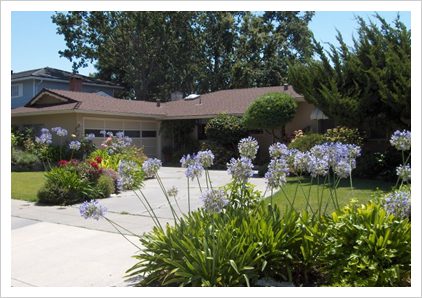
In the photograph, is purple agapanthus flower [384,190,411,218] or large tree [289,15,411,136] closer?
purple agapanthus flower [384,190,411,218]

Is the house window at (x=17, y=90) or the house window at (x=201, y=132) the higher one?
the house window at (x=17, y=90)

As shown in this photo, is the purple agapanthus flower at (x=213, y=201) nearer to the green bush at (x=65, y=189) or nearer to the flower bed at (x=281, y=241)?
the flower bed at (x=281, y=241)

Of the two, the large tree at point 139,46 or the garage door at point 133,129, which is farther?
the large tree at point 139,46

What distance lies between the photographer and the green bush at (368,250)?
162 inches

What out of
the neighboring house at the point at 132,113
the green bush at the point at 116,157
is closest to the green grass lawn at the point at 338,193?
the green bush at the point at 116,157

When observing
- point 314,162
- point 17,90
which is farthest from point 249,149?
point 17,90

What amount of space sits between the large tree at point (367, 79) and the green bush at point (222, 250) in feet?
31.5

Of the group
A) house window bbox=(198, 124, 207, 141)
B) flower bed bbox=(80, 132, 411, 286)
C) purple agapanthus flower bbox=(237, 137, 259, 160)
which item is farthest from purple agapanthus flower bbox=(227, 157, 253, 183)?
house window bbox=(198, 124, 207, 141)

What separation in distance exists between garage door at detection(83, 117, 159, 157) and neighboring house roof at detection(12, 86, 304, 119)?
0.78 meters

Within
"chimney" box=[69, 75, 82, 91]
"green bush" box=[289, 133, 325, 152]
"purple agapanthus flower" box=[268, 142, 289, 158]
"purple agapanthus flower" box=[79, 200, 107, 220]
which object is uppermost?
"chimney" box=[69, 75, 82, 91]

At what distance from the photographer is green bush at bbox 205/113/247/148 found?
847 inches

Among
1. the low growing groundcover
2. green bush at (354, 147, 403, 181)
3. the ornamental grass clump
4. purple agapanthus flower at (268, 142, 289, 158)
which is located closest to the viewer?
the ornamental grass clump

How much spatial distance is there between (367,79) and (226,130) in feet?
29.1

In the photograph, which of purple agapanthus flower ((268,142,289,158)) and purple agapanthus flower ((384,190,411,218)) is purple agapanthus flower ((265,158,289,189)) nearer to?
purple agapanthus flower ((268,142,289,158))
